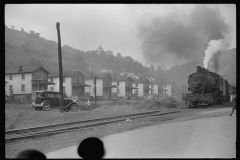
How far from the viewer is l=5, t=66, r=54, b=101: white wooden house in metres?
20.5

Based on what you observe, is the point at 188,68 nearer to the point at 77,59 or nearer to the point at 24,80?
the point at 77,59

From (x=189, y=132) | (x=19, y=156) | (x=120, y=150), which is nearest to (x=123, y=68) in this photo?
(x=189, y=132)

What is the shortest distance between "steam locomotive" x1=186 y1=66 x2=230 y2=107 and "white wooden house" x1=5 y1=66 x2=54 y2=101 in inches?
584

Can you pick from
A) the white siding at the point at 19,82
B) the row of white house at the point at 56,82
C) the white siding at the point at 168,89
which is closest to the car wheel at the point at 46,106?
the row of white house at the point at 56,82

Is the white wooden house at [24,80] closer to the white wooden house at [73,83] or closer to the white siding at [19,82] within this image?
the white siding at [19,82]

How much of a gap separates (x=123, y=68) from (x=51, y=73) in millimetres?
16190

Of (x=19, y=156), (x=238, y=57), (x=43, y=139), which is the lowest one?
(x=43, y=139)

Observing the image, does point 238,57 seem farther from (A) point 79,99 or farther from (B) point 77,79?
(B) point 77,79

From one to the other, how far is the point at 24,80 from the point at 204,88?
17.5m

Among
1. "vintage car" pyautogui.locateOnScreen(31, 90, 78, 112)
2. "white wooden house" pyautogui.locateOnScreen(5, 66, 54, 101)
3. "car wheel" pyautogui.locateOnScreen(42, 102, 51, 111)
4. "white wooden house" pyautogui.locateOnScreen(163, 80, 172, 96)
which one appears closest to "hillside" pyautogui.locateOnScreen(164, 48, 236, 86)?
"white wooden house" pyautogui.locateOnScreen(163, 80, 172, 96)

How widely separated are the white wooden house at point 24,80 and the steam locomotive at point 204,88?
1484 cm

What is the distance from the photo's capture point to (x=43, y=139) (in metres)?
7.63

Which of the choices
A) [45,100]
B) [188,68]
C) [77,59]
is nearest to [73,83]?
[77,59]

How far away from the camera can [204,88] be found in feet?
58.7
